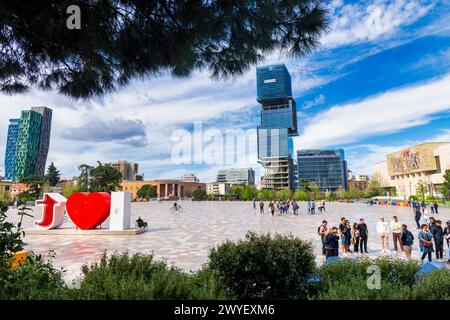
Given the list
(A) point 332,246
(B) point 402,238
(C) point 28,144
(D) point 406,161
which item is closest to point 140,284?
(A) point 332,246

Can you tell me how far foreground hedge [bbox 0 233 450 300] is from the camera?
3746 millimetres

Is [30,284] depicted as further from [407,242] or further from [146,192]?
[146,192]

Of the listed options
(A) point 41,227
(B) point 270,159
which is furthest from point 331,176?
(A) point 41,227

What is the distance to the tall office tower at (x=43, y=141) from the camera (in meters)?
169

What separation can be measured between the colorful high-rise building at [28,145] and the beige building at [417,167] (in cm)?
17244

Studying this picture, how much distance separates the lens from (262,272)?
4.98 metres

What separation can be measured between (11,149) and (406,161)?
211m

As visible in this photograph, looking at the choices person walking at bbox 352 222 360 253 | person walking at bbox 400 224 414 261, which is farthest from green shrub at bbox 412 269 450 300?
person walking at bbox 352 222 360 253

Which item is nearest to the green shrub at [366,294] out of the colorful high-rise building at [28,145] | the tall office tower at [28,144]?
the colorful high-rise building at [28,145]

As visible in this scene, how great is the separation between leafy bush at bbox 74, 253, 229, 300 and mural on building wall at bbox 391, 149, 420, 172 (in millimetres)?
104489

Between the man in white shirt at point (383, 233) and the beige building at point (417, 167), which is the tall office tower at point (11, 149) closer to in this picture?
the beige building at point (417, 167)

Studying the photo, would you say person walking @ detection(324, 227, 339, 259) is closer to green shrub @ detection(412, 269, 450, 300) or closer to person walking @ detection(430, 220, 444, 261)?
person walking @ detection(430, 220, 444, 261)
